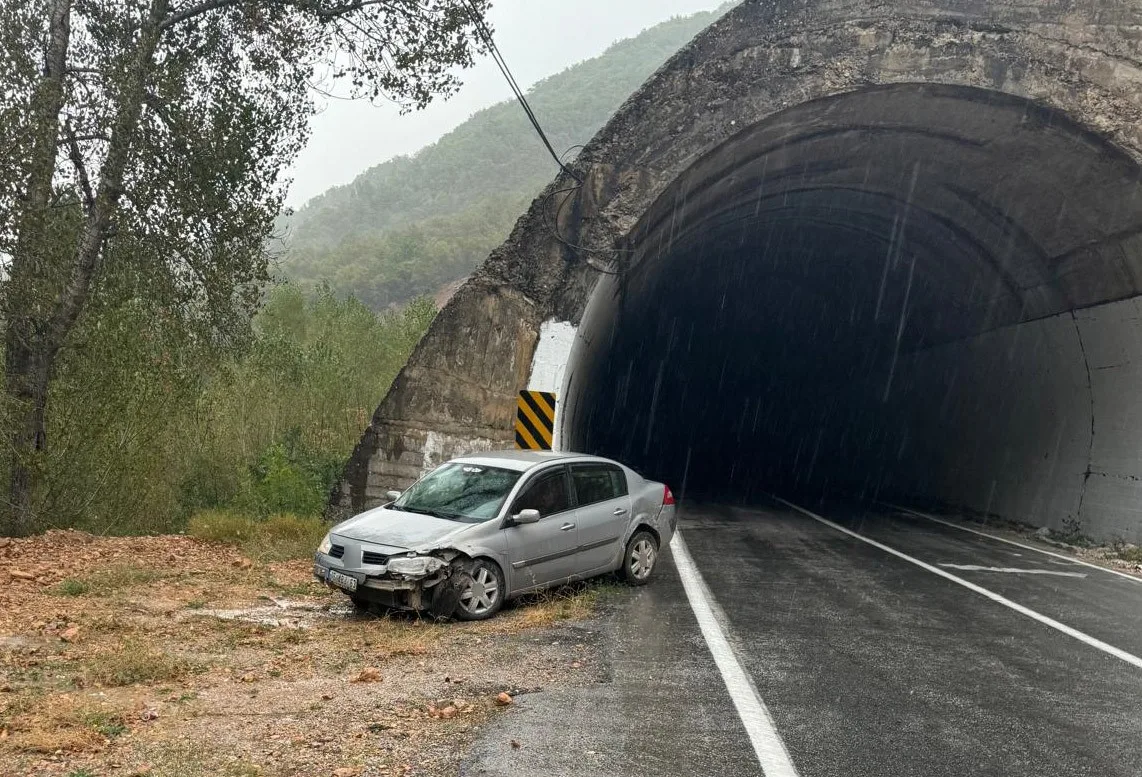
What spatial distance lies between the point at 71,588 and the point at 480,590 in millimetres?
3808

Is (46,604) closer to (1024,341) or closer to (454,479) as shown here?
(454,479)

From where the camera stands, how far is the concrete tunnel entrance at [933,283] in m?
13.9

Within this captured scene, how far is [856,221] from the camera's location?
61.9 ft

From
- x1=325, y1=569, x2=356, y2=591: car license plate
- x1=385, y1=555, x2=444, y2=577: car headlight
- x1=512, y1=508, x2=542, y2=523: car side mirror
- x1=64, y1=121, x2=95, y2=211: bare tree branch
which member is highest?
x1=64, y1=121, x2=95, y2=211: bare tree branch

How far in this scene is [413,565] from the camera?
7664mm

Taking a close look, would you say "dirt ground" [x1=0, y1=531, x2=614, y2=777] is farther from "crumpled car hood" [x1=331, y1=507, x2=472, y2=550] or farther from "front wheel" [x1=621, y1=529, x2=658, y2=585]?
"crumpled car hood" [x1=331, y1=507, x2=472, y2=550]

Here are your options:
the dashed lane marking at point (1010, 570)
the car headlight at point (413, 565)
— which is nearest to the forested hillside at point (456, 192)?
the dashed lane marking at point (1010, 570)

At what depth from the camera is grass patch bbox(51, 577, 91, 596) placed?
8336mm

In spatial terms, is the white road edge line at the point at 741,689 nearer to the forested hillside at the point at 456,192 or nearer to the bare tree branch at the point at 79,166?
the bare tree branch at the point at 79,166

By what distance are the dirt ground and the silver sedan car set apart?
27 centimetres

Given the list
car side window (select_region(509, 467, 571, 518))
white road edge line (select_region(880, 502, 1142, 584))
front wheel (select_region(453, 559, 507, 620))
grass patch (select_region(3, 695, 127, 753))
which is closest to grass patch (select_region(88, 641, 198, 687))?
grass patch (select_region(3, 695, 127, 753))

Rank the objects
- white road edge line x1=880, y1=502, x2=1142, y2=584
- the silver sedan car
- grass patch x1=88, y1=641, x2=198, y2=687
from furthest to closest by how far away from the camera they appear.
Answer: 1. white road edge line x1=880, y1=502, x2=1142, y2=584
2. the silver sedan car
3. grass patch x1=88, y1=641, x2=198, y2=687

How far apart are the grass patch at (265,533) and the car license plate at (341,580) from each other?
3332mm

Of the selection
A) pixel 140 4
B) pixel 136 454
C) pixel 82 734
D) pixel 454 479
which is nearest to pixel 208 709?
pixel 82 734
